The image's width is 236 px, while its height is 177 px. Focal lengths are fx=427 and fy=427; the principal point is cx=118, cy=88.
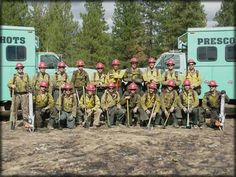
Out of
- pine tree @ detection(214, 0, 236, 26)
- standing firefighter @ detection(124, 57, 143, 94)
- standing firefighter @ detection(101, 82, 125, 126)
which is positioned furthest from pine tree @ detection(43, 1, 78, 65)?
standing firefighter @ detection(101, 82, 125, 126)

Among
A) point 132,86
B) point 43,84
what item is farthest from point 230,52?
point 43,84

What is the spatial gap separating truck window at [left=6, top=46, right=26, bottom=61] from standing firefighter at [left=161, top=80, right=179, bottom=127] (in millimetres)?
5243

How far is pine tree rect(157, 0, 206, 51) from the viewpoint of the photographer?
125 feet

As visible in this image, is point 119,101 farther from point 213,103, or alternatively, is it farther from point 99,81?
point 213,103

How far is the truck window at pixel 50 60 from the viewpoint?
652 inches

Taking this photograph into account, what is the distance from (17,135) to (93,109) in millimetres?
2428

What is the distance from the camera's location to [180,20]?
125ft

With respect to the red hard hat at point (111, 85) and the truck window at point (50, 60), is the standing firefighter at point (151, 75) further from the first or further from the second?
the truck window at point (50, 60)

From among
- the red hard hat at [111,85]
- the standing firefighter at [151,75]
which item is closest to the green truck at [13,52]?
the red hard hat at [111,85]

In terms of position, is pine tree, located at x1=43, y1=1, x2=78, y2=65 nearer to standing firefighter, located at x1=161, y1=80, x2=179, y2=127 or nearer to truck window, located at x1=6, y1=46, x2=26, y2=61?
truck window, located at x1=6, y1=46, x2=26, y2=61

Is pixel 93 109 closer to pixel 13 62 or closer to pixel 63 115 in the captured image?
pixel 63 115

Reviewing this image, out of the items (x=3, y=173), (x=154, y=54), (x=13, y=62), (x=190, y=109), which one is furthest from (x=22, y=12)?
(x=3, y=173)

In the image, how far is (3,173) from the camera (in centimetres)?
794

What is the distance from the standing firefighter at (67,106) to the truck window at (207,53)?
16.9 ft
